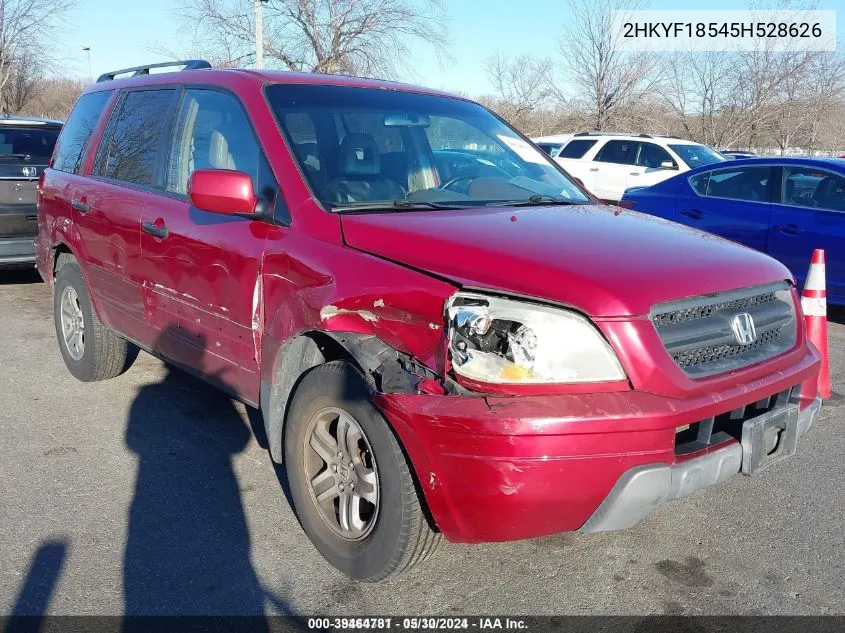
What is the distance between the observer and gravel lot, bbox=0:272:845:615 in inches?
A: 111

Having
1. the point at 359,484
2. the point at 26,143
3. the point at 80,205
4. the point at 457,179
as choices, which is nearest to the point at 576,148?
the point at 26,143

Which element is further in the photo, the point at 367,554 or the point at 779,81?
the point at 779,81

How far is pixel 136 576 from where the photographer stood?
2.94m

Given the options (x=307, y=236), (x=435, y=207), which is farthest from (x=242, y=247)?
(x=435, y=207)

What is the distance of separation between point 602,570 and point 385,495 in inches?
39.4

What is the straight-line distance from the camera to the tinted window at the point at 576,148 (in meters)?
15.8

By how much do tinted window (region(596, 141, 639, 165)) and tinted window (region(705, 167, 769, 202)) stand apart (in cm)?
721

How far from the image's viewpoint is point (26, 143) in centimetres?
826

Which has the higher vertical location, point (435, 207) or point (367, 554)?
point (435, 207)

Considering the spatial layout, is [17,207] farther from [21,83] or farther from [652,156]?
[21,83]

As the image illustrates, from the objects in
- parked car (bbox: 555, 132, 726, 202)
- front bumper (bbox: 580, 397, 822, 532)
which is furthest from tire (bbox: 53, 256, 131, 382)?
parked car (bbox: 555, 132, 726, 202)

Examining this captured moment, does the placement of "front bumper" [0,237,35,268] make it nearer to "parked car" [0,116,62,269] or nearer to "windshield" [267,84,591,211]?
"parked car" [0,116,62,269]

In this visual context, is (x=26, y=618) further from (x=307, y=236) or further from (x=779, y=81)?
(x=779, y=81)

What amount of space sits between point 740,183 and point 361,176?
5.72 m
